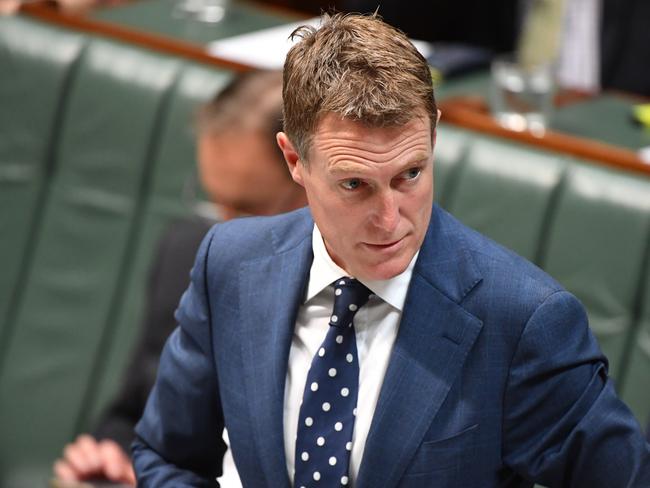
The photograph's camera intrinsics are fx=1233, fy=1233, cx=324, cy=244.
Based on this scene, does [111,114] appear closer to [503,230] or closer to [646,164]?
[503,230]

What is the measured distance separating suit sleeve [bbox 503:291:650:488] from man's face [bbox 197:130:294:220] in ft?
2.75

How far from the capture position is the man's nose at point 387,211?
104 cm

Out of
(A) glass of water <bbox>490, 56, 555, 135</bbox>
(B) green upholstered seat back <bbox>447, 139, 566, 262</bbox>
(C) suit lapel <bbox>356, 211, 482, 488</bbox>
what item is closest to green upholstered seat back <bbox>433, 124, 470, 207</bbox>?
(B) green upholstered seat back <bbox>447, 139, 566, 262</bbox>

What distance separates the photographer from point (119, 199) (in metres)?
2.47

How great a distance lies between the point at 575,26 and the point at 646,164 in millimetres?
960

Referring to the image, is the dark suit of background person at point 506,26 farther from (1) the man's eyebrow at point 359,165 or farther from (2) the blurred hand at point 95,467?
(1) the man's eyebrow at point 359,165

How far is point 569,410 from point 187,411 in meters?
0.40

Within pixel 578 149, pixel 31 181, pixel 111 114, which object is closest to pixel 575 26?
pixel 578 149

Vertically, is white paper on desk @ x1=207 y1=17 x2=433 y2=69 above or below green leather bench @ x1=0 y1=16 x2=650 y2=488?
above

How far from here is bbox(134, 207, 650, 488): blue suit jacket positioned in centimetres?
110

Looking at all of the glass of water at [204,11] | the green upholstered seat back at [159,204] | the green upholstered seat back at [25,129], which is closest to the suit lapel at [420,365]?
the green upholstered seat back at [159,204]

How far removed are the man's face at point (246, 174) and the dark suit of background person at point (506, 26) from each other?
1079 mm

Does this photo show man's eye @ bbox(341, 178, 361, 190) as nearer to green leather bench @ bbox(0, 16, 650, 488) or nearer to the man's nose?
the man's nose

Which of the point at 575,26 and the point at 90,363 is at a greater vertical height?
the point at 575,26
